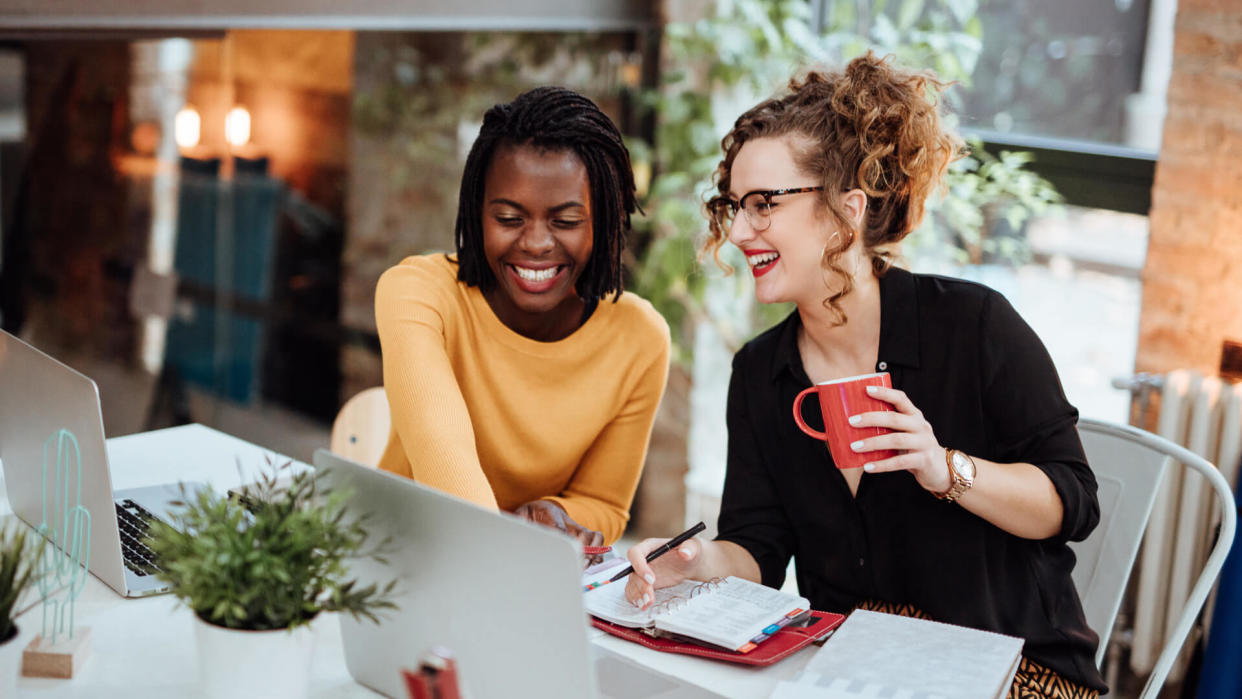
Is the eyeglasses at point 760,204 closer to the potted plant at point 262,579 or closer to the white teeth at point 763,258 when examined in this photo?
the white teeth at point 763,258

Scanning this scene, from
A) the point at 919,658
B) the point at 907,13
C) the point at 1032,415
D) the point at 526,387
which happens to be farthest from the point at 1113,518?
the point at 907,13

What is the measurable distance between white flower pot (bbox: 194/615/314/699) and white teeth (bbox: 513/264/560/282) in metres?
0.76

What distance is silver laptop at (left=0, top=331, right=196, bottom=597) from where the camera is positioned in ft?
4.24

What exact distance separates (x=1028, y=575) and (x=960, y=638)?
36cm

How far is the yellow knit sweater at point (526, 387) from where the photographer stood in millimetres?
1661

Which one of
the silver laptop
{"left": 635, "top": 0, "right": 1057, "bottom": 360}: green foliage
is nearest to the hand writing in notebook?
the silver laptop

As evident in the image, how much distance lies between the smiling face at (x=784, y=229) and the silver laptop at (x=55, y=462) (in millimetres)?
848

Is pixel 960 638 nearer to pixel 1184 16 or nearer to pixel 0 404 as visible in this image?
pixel 0 404

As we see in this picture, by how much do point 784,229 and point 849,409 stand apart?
350mm

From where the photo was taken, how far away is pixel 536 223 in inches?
66.1

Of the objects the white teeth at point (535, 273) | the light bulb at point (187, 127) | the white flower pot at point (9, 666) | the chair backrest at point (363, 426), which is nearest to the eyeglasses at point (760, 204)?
the white teeth at point (535, 273)

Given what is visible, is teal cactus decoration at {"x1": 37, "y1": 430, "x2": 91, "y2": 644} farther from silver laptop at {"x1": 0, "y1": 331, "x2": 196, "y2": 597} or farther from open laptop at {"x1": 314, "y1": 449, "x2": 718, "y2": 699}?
open laptop at {"x1": 314, "y1": 449, "x2": 718, "y2": 699}

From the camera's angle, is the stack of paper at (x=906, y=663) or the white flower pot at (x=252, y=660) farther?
the stack of paper at (x=906, y=663)

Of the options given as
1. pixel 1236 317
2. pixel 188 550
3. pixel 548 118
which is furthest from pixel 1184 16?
pixel 188 550
